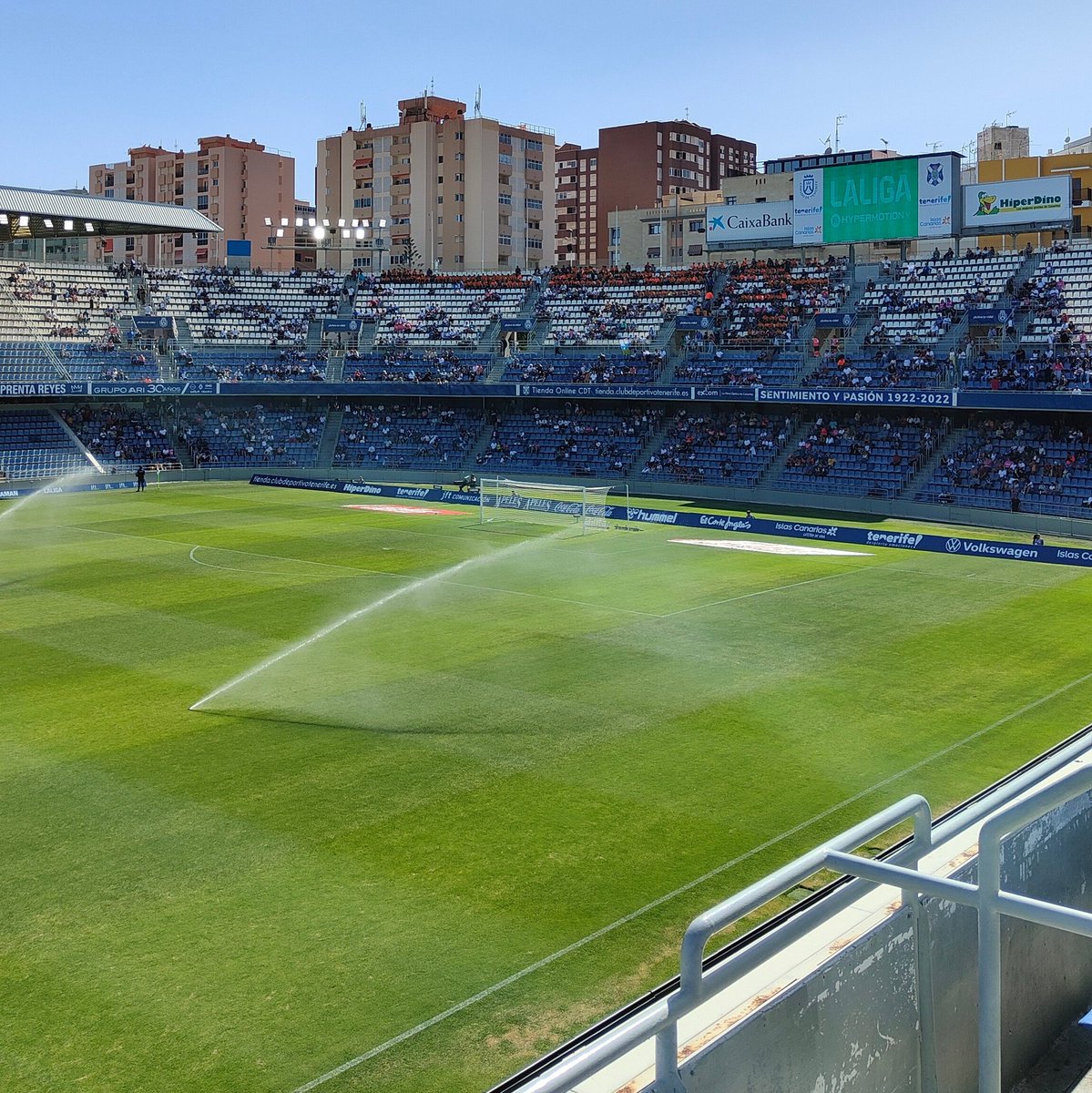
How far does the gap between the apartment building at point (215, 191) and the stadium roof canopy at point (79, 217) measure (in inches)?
2123

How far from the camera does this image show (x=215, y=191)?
135 metres

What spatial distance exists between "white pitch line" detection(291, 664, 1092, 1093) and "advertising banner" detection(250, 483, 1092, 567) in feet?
63.3

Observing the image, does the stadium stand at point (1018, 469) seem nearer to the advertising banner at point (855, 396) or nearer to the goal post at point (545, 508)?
the advertising banner at point (855, 396)

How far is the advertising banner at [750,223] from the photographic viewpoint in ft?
218

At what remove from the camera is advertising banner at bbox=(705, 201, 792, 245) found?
66.4 metres

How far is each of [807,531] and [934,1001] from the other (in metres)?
37.0

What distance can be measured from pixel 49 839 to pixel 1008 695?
15.3 metres

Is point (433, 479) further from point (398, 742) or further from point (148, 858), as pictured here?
point (148, 858)

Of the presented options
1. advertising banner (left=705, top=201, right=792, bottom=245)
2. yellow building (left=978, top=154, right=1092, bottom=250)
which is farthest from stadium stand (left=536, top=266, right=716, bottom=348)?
yellow building (left=978, top=154, right=1092, bottom=250)

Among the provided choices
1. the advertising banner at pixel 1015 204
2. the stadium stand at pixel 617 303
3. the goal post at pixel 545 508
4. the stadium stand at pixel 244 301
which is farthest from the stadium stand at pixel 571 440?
the advertising banner at pixel 1015 204

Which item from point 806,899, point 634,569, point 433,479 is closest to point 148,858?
point 806,899

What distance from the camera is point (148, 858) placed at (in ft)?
43.0

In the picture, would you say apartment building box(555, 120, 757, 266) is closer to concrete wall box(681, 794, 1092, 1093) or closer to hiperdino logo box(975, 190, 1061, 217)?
hiperdino logo box(975, 190, 1061, 217)

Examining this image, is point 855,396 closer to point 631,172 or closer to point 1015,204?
point 1015,204
